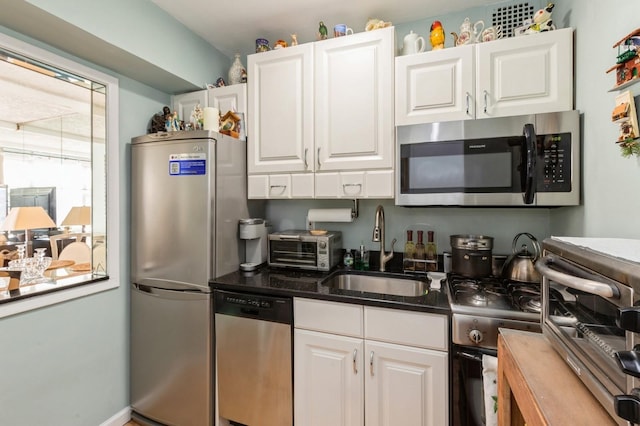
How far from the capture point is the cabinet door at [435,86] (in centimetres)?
153

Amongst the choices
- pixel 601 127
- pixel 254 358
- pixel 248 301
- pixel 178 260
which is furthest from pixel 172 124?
pixel 601 127

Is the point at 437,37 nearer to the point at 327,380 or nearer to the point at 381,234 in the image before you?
the point at 381,234

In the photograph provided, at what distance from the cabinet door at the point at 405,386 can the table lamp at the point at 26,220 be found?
70.9 inches

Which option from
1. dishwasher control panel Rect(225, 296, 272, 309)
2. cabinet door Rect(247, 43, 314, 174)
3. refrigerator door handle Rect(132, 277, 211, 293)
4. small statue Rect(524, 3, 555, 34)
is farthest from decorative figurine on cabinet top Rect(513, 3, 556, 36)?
refrigerator door handle Rect(132, 277, 211, 293)

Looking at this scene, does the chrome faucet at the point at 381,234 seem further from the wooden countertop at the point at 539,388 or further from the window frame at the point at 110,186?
the window frame at the point at 110,186

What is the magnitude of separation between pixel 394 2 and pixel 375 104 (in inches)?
25.7

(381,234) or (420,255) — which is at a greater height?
(381,234)

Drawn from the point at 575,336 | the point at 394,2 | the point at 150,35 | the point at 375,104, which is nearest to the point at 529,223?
the point at 375,104

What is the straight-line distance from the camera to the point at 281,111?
6.20 feet

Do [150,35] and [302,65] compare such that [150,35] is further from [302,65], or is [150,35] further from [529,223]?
[529,223]

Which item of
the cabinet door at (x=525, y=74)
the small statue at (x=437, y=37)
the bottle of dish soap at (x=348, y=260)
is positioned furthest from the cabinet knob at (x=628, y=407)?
the small statue at (x=437, y=37)

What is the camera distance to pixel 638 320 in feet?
1.37

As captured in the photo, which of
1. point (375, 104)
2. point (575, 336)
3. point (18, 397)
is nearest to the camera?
point (575, 336)

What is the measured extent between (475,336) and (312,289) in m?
0.77
